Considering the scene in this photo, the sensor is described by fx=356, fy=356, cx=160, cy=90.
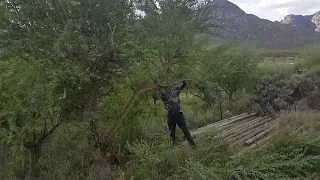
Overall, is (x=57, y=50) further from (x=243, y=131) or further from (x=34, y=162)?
(x=243, y=131)

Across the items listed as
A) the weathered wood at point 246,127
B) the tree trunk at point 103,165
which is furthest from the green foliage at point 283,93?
the tree trunk at point 103,165

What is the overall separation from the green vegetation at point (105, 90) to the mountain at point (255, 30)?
22.3 inches

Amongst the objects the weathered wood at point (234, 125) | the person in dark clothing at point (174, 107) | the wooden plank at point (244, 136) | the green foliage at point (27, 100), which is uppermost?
the green foliage at point (27, 100)

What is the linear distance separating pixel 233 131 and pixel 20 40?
265 inches

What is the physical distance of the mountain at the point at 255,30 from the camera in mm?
7680

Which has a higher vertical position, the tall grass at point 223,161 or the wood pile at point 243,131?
the tall grass at point 223,161

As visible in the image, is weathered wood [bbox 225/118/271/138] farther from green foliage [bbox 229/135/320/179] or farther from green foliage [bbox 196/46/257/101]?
green foliage [bbox 196/46/257/101]

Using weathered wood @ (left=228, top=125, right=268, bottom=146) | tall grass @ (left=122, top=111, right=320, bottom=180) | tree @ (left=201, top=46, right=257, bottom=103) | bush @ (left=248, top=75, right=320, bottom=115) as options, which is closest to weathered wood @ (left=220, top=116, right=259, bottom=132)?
weathered wood @ (left=228, top=125, right=268, bottom=146)

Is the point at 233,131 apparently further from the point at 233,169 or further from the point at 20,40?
the point at 20,40

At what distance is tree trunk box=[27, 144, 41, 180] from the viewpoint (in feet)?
25.7

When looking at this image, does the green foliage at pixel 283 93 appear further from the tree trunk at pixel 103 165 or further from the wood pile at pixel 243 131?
the tree trunk at pixel 103 165

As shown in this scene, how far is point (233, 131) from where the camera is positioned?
1070 centimetres

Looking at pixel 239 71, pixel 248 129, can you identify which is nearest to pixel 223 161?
pixel 248 129

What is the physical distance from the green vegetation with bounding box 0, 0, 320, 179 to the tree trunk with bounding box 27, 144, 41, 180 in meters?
0.02
